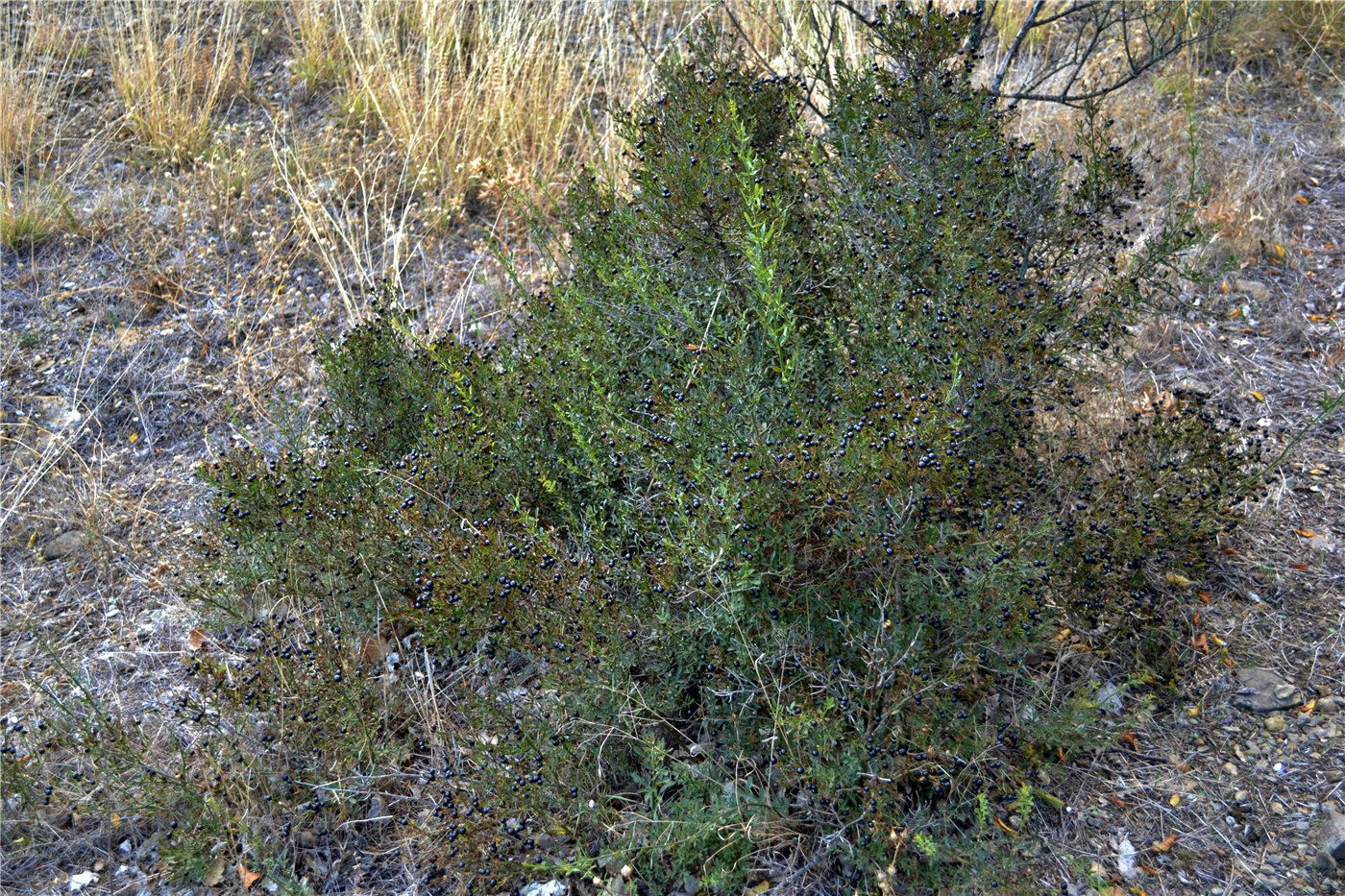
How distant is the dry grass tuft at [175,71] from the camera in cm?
572

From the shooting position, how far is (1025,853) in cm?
256

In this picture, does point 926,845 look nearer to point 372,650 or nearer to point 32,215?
point 372,650

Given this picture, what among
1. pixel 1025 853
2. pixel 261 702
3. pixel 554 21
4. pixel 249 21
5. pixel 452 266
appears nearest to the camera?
pixel 1025 853

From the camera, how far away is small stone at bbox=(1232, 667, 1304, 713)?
2844mm

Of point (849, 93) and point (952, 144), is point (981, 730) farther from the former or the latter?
point (849, 93)

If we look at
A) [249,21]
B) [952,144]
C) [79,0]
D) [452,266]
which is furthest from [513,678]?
[79,0]

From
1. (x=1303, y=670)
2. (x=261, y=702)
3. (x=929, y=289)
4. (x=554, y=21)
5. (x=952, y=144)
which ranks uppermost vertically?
(x=554, y=21)

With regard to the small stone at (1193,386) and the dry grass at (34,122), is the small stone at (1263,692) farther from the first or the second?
the dry grass at (34,122)

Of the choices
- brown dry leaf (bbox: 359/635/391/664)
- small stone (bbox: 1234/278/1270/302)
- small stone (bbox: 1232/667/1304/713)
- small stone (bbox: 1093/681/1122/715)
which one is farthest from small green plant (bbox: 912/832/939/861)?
small stone (bbox: 1234/278/1270/302)

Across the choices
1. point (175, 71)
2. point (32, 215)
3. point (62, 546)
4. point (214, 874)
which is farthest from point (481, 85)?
point (214, 874)

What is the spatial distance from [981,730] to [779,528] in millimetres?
740

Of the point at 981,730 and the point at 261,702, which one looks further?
the point at 261,702

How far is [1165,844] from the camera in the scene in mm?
2615

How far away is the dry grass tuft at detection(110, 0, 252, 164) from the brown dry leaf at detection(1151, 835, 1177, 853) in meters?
5.54
